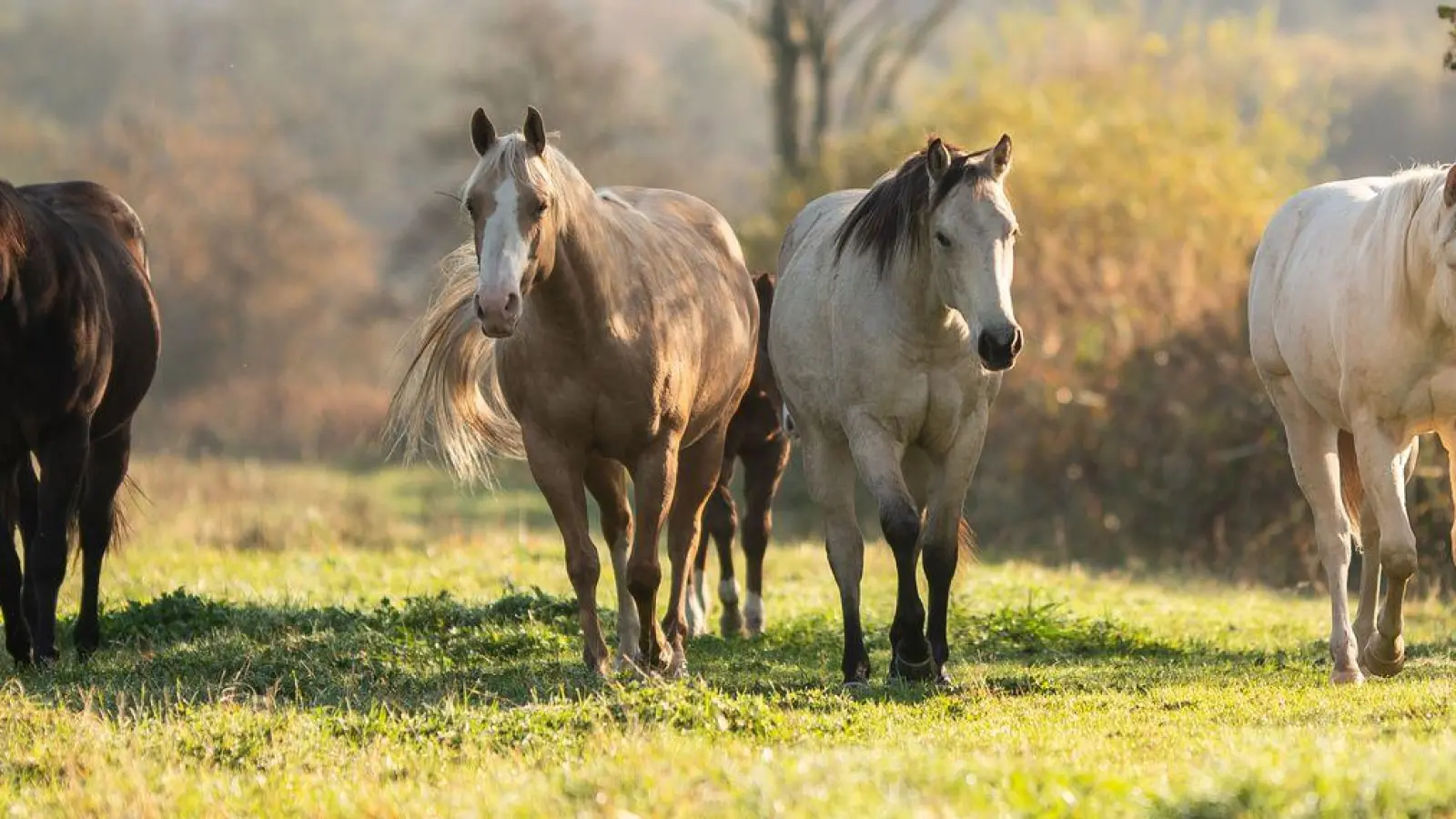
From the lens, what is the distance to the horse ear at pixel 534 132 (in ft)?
24.6

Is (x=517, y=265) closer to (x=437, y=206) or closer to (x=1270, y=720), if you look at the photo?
(x=1270, y=720)

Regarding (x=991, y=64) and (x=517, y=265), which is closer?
(x=517, y=265)

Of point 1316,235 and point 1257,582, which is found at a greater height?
point 1316,235

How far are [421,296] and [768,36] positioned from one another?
17023 millimetres

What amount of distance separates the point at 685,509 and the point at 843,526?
99 centimetres

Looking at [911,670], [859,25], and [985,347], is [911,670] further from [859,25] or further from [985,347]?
[859,25]

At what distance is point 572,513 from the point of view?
807 centimetres

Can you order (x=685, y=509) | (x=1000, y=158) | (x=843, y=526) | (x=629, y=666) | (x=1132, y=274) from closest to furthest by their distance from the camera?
1. (x=1000, y=158)
2. (x=629, y=666)
3. (x=843, y=526)
4. (x=685, y=509)
5. (x=1132, y=274)

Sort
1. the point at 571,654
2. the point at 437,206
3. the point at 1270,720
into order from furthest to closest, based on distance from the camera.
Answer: the point at 437,206, the point at 571,654, the point at 1270,720

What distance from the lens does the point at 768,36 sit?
1320 inches

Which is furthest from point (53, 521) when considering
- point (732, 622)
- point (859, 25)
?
point (859, 25)

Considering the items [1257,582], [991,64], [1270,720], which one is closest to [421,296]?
[991,64]

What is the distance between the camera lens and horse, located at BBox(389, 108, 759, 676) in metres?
7.49

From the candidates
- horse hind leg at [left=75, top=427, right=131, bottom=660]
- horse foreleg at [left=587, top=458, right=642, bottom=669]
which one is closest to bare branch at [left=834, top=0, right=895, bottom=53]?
horse hind leg at [left=75, top=427, right=131, bottom=660]
